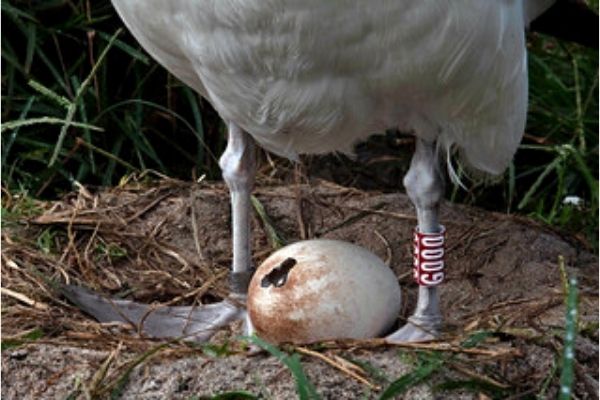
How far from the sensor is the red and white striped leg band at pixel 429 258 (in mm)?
3611

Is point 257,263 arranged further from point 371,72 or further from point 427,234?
point 371,72

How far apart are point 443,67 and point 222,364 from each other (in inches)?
31.7

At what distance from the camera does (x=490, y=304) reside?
3.98 metres

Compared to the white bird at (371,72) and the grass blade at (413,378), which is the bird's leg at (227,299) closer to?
the white bird at (371,72)

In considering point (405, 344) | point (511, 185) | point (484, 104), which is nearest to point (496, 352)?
point (405, 344)

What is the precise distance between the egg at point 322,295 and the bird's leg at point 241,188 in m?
0.40

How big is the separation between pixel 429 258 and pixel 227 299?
643mm

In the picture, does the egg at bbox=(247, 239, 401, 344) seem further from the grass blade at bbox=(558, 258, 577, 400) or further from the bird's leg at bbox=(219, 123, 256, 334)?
the grass blade at bbox=(558, 258, 577, 400)

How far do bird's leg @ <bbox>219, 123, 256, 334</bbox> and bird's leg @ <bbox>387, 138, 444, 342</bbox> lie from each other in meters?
0.51

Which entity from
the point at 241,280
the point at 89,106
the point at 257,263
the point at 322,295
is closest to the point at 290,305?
the point at 322,295

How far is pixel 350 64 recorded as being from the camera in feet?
10.4

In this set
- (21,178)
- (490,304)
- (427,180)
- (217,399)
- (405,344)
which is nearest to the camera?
(217,399)

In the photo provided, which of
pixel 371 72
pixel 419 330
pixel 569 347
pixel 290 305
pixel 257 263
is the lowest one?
pixel 257 263

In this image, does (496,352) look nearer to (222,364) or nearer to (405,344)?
(405,344)
